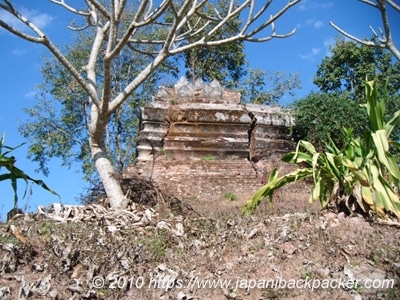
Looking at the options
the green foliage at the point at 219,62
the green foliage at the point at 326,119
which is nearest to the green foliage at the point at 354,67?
the green foliage at the point at 219,62

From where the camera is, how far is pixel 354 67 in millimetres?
20281

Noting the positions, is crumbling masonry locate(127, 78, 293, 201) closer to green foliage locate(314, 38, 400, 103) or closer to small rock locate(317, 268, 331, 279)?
small rock locate(317, 268, 331, 279)

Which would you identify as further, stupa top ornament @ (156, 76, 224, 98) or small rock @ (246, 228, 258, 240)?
stupa top ornament @ (156, 76, 224, 98)

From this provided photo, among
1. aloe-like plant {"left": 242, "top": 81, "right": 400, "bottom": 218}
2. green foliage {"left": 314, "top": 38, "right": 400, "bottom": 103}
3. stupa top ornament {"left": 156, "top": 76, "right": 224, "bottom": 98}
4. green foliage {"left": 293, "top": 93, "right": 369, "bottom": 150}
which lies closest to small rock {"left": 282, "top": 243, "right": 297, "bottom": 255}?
aloe-like plant {"left": 242, "top": 81, "right": 400, "bottom": 218}

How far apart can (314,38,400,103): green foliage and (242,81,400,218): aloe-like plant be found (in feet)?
48.9

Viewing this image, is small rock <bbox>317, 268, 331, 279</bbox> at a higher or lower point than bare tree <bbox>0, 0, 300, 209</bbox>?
lower

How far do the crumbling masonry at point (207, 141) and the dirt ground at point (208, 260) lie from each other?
183 inches

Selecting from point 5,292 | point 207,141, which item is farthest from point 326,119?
point 5,292

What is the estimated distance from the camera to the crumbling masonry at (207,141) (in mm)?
9812

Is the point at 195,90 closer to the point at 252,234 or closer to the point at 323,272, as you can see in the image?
the point at 252,234

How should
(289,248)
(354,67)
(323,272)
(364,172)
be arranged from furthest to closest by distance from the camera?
1. (354,67)
2. (364,172)
3. (289,248)
4. (323,272)

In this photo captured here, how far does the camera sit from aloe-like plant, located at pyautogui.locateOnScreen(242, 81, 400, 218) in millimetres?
4648

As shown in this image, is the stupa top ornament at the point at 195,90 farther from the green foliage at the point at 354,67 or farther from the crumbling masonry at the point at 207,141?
the green foliage at the point at 354,67

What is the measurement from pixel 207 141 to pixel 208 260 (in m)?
6.53
